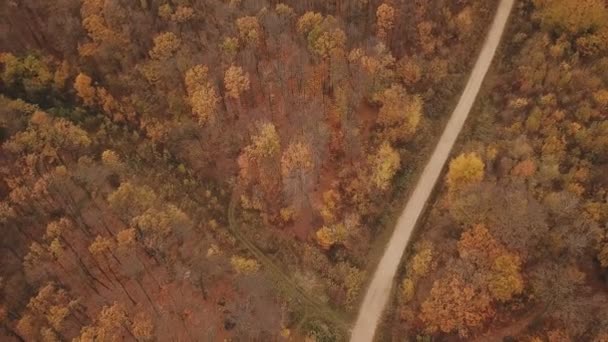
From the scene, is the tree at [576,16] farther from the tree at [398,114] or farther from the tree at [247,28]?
the tree at [247,28]

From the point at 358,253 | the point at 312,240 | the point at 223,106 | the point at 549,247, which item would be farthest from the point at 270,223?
the point at 549,247

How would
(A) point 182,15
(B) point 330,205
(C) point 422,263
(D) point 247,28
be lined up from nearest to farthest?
(C) point 422,263
(B) point 330,205
(D) point 247,28
(A) point 182,15

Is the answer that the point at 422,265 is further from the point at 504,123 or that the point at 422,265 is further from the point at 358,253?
the point at 504,123

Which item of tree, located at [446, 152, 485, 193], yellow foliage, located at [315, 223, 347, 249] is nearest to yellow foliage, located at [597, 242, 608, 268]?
tree, located at [446, 152, 485, 193]

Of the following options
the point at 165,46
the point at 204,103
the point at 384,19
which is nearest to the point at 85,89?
the point at 165,46

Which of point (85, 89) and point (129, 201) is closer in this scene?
point (129, 201)

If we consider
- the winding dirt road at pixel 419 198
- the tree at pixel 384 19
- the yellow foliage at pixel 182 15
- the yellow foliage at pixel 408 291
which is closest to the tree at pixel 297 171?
the winding dirt road at pixel 419 198

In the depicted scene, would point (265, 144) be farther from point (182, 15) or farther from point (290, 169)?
point (182, 15)

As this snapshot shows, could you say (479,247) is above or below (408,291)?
above
